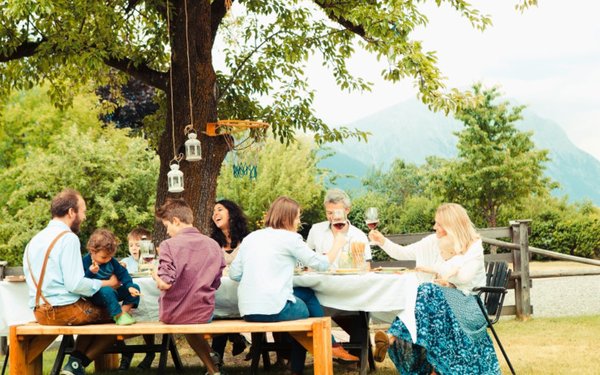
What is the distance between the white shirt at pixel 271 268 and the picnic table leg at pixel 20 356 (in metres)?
1.60

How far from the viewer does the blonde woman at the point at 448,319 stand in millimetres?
5910

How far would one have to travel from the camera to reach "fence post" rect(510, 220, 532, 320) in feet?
35.2

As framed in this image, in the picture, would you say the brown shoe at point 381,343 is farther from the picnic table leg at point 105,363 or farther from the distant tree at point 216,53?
the distant tree at point 216,53

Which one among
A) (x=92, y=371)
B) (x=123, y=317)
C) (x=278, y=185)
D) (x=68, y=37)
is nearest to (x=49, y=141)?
(x=278, y=185)

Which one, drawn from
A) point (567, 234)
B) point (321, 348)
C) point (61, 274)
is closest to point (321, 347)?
point (321, 348)

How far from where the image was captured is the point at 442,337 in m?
5.93

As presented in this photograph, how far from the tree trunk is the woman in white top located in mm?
3597

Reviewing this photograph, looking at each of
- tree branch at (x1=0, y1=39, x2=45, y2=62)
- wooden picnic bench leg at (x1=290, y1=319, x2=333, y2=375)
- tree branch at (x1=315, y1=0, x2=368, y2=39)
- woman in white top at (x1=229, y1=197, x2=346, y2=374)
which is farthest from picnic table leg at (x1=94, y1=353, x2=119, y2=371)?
tree branch at (x1=315, y1=0, x2=368, y2=39)

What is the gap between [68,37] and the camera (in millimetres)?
9148

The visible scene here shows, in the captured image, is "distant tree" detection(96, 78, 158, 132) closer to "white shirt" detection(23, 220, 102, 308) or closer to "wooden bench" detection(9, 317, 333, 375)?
"wooden bench" detection(9, 317, 333, 375)

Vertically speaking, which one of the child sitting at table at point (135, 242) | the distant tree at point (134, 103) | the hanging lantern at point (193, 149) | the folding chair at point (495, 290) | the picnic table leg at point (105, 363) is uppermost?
the distant tree at point (134, 103)

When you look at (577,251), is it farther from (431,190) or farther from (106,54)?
(106,54)

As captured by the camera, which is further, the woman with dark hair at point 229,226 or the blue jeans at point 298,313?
the woman with dark hair at point 229,226

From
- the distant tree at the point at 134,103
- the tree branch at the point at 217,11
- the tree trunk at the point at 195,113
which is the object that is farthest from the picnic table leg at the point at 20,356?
the distant tree at the point at 134,103
